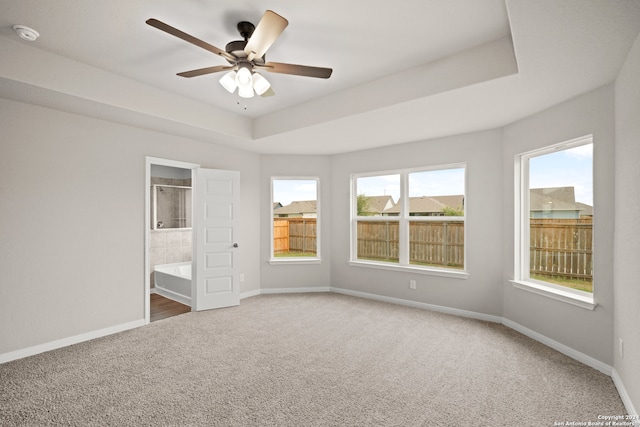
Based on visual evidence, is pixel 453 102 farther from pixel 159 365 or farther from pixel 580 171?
pixel 159 365

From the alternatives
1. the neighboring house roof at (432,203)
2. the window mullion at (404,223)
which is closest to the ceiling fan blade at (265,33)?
the window mullion at (404,223)

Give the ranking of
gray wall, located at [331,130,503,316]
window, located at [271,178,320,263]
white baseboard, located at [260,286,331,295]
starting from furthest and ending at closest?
window, located at [271,178,320,263] < white baseboard, located at [260,286,331,295] < gray wall, located at [331,130,503,316]

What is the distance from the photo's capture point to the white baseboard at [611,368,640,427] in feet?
6.41

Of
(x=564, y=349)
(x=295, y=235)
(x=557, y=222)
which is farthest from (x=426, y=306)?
(x=295, y=235)

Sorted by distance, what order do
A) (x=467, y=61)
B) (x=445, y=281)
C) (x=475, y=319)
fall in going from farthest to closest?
(x=445, y=281) < (x=475, y=319) < (x=467, y=61)

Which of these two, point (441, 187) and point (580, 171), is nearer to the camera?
point (580, 171)

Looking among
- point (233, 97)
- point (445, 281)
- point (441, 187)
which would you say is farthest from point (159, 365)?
point (441, 187)

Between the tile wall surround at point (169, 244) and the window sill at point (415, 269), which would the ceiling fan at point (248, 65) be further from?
the tile wall surround at point (169, 244)

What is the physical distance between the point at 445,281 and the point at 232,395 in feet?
10.2

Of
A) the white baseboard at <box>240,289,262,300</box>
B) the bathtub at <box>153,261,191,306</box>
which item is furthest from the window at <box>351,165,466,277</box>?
the bathtub at <box>153,261,191,306</box>

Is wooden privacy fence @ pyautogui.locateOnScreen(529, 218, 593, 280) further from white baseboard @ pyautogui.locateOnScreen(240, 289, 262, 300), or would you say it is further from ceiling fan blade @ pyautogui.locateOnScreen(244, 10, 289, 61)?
white baseboard @ pyautogui.locateOnScreen(240, 289, 262, 300)

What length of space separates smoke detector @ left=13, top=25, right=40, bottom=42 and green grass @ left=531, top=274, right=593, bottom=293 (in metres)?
5.01

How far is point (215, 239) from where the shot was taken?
4.50 m

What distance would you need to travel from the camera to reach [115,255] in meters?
3.60
